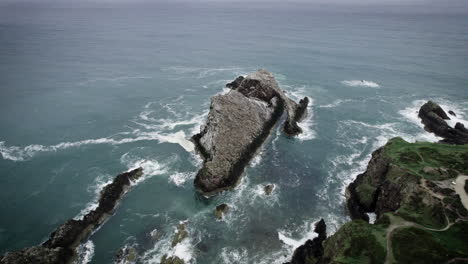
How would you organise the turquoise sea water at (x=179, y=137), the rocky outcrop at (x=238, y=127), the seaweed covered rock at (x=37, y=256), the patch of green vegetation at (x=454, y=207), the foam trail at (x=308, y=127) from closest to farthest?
the seaweed covered rock at (x=37, y=256), the patch of green vegetation at (x=454, y=207), the turquoise sea water at (x=179, y=137), the rocky outcrop at (x=238, y=127), the foam trail at (x=308, y=127)

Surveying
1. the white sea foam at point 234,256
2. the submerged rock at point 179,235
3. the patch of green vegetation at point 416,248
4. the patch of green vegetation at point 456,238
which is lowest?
the white sea foam at point 234,256

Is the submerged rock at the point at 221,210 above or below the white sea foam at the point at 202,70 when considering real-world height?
below

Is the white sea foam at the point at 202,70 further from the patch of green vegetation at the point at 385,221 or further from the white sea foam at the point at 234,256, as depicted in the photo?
the patch of green vegetation at the point at 385,221

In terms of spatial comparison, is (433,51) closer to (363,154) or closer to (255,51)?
(255,51)

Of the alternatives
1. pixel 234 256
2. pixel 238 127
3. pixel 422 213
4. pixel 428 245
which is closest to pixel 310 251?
pixel 234 256

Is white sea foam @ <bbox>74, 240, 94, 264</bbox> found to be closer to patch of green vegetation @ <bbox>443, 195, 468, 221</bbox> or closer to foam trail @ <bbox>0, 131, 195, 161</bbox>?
foam trail @ <bbox>0, 131, 195, 161</bbox>

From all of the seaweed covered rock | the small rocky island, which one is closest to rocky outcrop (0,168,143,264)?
the seaweed covered rock

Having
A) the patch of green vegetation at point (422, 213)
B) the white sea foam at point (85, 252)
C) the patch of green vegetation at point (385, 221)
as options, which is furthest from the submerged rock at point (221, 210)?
the patch of green vegetation at point (422, 213)
